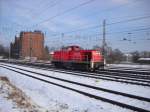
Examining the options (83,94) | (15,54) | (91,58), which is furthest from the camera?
(15,54)

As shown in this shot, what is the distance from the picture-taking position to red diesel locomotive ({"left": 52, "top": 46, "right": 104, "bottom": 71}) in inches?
1193

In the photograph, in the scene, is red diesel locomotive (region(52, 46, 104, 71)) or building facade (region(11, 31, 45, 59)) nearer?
red diesel locomotive (region(52, 46, 104, 71))

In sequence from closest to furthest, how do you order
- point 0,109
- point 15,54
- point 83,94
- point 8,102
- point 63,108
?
point 0,109 → point 63,108 → point 8,102 → point 83,94 → point 15,54

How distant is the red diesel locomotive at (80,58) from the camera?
30.3 metres

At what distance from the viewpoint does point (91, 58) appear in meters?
30.3

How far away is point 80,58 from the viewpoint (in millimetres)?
31625

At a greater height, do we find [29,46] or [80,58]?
[29,46]

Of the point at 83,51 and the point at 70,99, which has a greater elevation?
the point at 83,51

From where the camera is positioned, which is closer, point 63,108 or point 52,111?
point 52,111

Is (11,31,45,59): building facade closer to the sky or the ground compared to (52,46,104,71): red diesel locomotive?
closer to the sky

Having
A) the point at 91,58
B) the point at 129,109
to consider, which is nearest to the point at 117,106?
the point at 129,109

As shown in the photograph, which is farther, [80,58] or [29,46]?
[29,46]

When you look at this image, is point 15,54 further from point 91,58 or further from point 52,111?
point 52,111

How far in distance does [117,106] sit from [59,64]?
27.9 m
